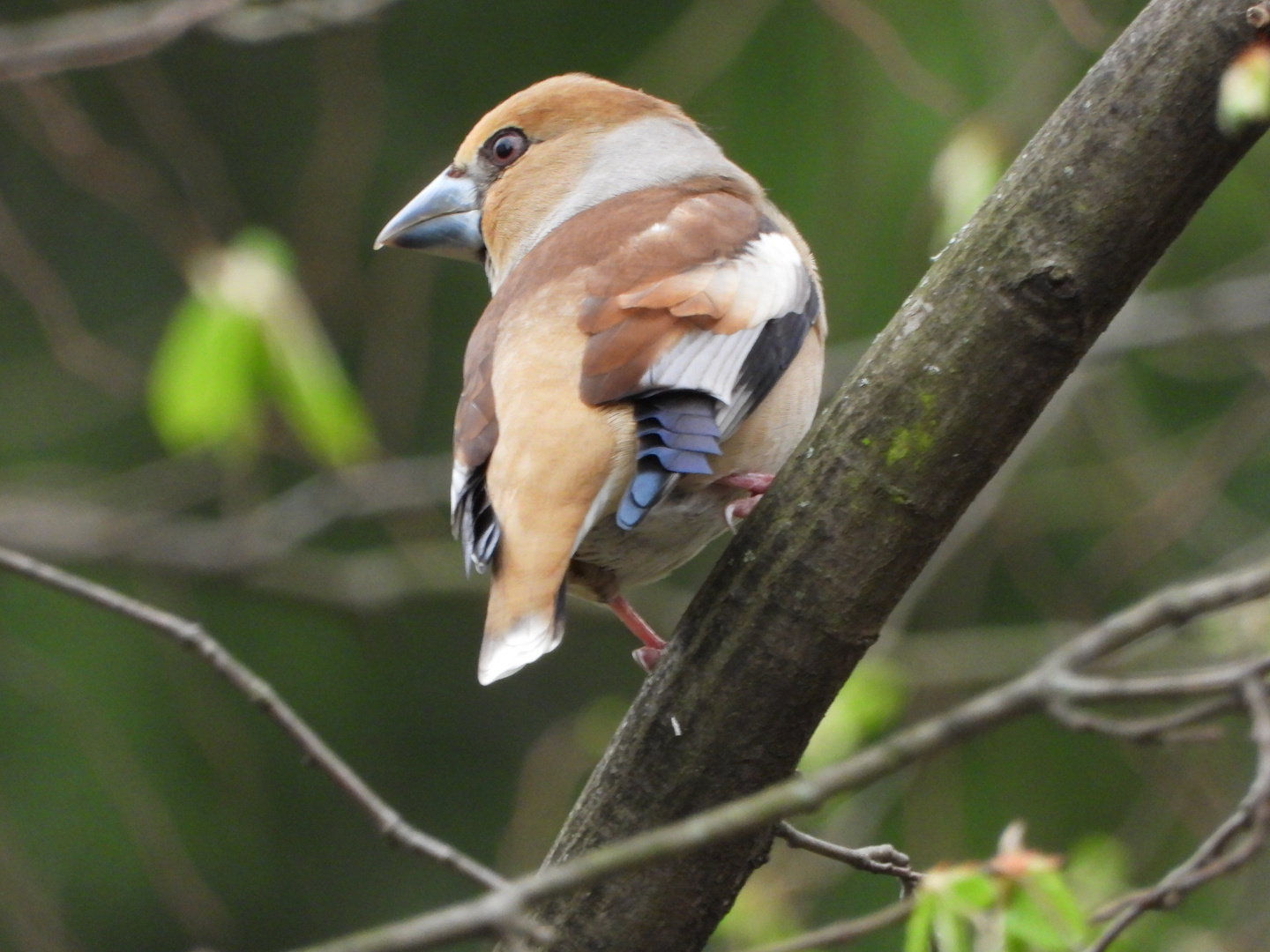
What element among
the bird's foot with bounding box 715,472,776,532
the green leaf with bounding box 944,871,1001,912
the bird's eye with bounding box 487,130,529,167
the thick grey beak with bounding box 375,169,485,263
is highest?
the bird's eye with bounding box 487,130,529,167

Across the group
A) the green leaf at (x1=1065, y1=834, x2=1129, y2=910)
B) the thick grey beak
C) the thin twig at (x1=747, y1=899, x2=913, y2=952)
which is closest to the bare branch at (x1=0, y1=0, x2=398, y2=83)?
the thick grey beak

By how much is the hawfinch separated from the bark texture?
0.28 metres

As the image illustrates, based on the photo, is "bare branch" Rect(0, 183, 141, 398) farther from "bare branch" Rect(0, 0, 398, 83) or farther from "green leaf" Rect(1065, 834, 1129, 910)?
"green leaf" Rect(1065, 834, 1129, 910)

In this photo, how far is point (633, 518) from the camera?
251 cm

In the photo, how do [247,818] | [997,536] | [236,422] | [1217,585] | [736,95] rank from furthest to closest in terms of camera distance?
[247,818]
[736,95]
[997,536]
[236,422]
[1217,585]

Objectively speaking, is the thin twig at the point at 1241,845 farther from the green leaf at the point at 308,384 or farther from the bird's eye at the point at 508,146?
the bird's eye at the point at 508,146

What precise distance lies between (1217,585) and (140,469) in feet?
21.8

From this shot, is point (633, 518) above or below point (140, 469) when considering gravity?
below

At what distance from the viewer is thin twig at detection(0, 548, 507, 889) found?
2.31 meters

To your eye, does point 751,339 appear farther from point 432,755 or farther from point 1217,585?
point 432,755

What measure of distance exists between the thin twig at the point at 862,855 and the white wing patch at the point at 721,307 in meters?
0.77

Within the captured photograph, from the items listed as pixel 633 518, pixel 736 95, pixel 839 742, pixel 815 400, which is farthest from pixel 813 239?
pixel 633 518

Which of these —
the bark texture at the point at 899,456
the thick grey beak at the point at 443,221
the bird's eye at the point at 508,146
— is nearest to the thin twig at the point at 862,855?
the bark texture at the point at 899,456

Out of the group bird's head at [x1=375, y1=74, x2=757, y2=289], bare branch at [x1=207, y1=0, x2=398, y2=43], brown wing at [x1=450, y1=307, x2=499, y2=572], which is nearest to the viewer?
brown wing at [x1=450, y1=307, x2=499, y2=572]
